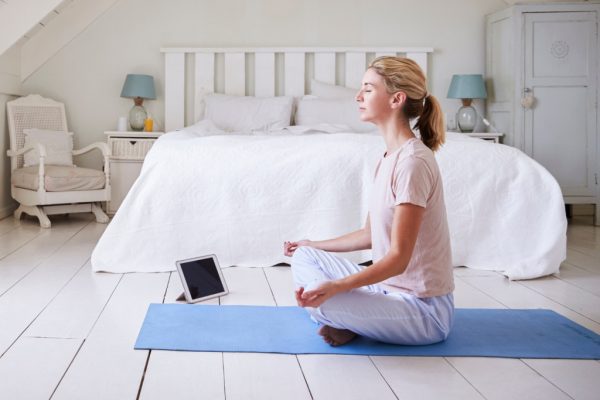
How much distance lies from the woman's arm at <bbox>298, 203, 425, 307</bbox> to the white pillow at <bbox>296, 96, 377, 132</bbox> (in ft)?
9.63

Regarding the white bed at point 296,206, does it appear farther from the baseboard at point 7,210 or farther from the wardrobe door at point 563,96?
the baseboard at point 7,210

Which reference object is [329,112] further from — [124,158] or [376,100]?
[376,100]

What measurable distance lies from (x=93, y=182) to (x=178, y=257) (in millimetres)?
1756

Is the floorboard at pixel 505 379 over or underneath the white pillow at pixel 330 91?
underneath

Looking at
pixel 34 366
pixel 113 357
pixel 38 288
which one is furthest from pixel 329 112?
pixel 34 366

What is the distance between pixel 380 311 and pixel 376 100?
0.57 meters

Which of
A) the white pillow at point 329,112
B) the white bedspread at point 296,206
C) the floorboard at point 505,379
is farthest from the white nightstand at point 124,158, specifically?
the floorboard at point 505,379

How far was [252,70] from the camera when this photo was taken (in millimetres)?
5250

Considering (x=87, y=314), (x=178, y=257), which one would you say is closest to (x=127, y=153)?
(x=178, y=257)

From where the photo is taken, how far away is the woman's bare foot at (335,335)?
6.11ft

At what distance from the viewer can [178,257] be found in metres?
2.97

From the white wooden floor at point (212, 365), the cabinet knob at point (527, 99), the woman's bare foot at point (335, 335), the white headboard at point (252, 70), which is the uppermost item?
the white headboard at point (252, 70)

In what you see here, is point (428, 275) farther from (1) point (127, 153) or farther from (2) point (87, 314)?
(1) point (127, 153)

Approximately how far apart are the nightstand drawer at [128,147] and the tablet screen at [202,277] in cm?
244
